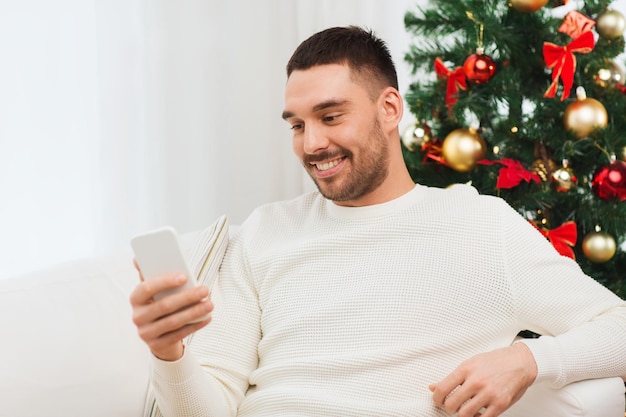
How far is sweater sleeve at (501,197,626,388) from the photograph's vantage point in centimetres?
120

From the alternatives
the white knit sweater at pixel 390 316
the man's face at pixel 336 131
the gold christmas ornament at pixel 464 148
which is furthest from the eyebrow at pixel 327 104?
the gold christmas ornament at pixel 464 148

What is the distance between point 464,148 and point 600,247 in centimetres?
38

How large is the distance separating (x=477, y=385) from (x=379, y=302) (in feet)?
0.78

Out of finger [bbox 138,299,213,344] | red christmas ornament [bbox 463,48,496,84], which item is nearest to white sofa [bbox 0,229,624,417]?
finger [bbox 138,299,213,344]

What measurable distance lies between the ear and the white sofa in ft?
1.86

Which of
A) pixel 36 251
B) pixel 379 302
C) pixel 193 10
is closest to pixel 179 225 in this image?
pixel 36 251

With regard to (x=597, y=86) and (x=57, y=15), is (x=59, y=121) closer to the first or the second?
(x=57, y=15)

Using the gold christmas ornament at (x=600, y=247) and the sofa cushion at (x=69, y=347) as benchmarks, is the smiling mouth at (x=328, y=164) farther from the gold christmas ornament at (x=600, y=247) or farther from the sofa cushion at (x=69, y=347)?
the gold christmas ornament at (x=600, y=247)

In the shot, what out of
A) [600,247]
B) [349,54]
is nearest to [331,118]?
[349,54]

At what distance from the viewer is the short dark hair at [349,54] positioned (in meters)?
1.43

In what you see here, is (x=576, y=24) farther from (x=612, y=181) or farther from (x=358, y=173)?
(x=358, y=173)

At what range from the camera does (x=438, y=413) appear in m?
1.23

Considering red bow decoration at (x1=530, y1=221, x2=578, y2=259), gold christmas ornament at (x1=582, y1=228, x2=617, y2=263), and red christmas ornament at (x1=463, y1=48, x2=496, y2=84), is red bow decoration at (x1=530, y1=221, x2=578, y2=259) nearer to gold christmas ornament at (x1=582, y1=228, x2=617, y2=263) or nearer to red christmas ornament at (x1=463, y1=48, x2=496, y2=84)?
gold christmas ornament at (x1=582, y1=228, x2=617, y2=263)

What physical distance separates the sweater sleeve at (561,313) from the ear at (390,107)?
29cm
